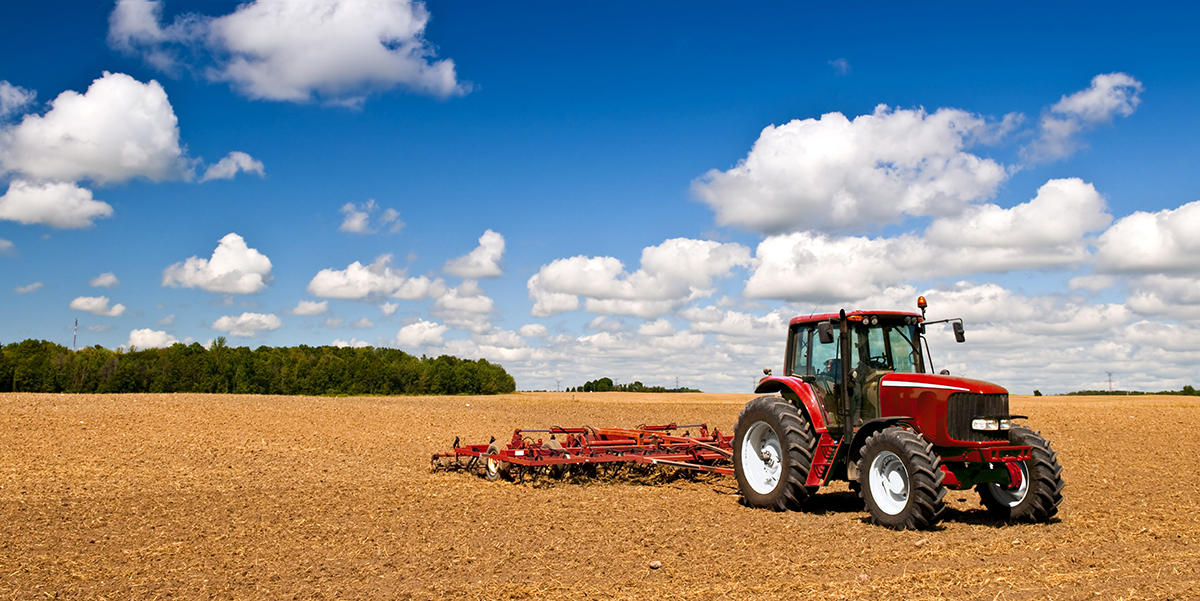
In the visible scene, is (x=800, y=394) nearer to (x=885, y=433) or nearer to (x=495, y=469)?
(x=885, y=433)

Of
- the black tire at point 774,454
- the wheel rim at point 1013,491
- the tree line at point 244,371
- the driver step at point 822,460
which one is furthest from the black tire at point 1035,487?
the tree line at point 244,371

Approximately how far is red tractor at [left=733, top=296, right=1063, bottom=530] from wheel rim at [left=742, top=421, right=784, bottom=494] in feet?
0.05

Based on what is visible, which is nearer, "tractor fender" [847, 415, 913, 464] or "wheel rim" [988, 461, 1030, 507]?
"wheel rim" [988, 461, 1030, 507]

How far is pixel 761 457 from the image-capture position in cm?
1178

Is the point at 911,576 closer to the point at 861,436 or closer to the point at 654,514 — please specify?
the point at 861,436

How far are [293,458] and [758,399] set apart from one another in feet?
35.9

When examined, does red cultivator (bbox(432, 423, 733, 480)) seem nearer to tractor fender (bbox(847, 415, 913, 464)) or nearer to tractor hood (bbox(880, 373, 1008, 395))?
tractor fender (bbox(847, 415, 913, 464))

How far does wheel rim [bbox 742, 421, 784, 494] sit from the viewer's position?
11.6 m

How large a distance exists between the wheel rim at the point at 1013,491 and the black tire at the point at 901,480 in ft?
4.09

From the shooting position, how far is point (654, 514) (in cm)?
1084

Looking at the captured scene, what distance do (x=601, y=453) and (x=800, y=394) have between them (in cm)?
410

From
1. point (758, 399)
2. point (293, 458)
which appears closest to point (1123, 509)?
point (758, 399)

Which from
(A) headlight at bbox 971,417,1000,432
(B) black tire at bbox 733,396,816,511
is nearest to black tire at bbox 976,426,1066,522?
(A) headlight at bbox 971,417,1000,432

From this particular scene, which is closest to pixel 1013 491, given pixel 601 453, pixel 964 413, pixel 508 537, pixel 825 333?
pixel 964 413
